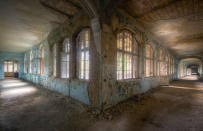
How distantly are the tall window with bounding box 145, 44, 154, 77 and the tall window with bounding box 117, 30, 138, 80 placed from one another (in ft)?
4.13

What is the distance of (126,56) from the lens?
4.33 meters

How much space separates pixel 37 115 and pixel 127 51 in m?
4.38

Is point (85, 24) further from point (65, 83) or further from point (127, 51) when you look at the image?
point (65, 83)

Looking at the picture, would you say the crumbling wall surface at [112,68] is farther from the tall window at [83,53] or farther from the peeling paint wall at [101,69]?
the tall window at [83,53]

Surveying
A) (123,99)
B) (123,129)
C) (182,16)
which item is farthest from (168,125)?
(182,16)

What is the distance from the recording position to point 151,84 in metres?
6.02

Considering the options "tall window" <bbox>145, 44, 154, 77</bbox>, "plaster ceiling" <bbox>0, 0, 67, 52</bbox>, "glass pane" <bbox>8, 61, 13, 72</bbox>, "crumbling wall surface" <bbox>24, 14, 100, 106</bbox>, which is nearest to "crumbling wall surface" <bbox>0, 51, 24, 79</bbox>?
"glass pane" <bbox>8, 61, 13, 72</bbox>

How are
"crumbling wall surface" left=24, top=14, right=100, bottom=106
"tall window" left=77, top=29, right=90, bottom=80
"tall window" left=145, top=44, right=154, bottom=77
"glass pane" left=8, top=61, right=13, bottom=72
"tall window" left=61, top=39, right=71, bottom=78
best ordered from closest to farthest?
1. "crumbling wall surface" left=24, top=14, right=100, bottom=106
2. "tall window" left=77, top=29, right=90, bottom=80
3. "tall window" left=61, top=39, right=71, bottom=78
4. "tall window" left=145, top=44, right=154, bottom=77
5. "glass pane" left=8, top=61, right=13, bottom=72

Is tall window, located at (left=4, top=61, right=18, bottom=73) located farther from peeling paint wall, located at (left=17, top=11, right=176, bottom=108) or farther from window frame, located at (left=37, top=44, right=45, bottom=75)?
peeling paint wall, located at (left=17, top=11, right=176, bottom=108)

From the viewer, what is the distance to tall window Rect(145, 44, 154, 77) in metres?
5.78

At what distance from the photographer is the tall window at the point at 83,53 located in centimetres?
382

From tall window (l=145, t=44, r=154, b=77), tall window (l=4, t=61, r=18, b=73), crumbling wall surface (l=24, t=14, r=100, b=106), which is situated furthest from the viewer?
tall window (l=4, t=61, r=18, b=73)

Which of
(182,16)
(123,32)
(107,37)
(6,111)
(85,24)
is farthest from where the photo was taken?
(123,32)

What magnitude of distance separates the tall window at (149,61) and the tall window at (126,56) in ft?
4.13
